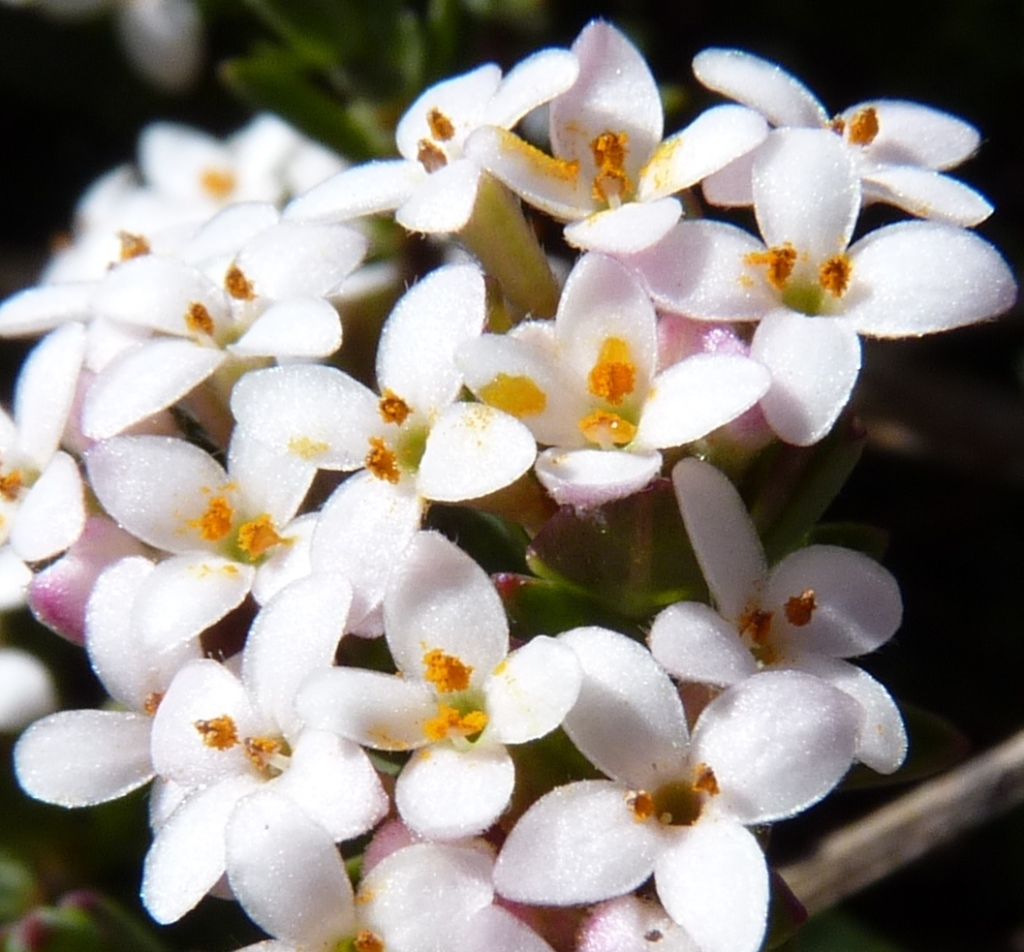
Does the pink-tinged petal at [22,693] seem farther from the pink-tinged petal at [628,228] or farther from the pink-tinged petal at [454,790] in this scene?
the pink-tinged petal at [628,228]

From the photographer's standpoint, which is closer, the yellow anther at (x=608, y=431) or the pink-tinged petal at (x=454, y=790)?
the pink-tinged petal at (x=454, y=790)

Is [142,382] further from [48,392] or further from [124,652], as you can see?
[124,652]

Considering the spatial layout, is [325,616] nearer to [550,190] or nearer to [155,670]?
[155,670]

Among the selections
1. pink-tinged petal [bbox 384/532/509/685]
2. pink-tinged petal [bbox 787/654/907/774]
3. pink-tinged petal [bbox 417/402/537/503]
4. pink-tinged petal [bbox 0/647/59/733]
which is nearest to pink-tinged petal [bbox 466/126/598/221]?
pink-tinged petal [bbox 417/402/537/503]

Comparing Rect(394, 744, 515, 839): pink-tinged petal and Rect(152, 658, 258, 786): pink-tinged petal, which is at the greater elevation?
Rect(394, 744, 515, 839): pink-tinged petal

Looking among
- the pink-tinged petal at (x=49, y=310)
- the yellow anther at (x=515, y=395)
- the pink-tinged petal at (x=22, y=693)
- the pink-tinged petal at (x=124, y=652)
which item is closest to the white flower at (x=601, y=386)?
the yellow anther at (x=515, y=395)

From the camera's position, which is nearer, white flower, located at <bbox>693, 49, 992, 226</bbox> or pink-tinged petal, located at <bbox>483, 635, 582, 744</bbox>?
pink-tinged petal, located at <bbox>483, 635, 582, 744</bbox>

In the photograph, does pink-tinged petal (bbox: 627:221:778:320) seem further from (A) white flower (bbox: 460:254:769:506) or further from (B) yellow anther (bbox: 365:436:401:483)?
(B) yellow anther (bbox: 365:436:401:483)

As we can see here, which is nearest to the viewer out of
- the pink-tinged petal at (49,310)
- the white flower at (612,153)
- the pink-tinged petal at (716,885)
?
the pink-tinged petal at (716,885)
